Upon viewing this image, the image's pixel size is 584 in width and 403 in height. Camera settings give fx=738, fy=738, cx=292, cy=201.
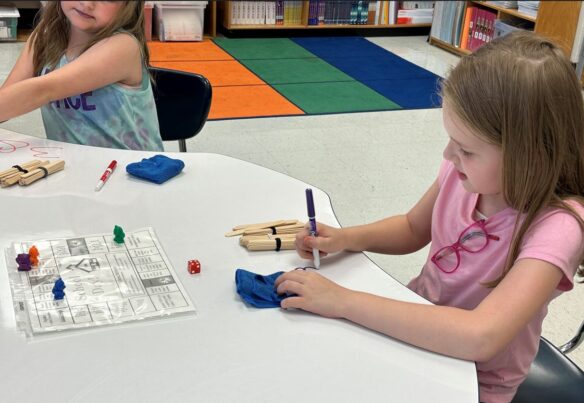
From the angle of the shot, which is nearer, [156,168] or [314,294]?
[314,294]

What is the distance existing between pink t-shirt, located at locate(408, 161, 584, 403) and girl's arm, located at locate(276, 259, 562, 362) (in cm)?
4

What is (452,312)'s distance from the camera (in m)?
0.88

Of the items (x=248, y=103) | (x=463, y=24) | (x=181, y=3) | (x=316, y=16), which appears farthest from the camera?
(x=316, y=16)

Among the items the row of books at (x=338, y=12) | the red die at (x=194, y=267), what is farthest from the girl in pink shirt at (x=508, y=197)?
the row of books at (x=338, y=12)

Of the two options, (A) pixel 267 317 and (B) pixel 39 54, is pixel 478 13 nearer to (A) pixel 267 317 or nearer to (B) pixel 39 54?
(B) pixel 39 54

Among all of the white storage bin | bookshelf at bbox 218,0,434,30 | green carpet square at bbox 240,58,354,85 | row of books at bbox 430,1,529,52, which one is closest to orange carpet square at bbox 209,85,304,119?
green carpet square at bbox 240,58,354,85

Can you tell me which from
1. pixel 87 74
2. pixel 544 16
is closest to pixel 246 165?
pixel 87 74

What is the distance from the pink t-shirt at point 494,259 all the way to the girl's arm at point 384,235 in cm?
5

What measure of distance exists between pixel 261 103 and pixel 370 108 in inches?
21.3

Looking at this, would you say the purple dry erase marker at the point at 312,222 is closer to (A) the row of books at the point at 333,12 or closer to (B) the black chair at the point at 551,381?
(B) the black chair at the point at 551,381

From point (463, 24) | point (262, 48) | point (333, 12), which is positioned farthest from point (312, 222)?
point (333, 12)

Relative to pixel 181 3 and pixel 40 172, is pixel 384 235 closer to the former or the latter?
pixel 40 172

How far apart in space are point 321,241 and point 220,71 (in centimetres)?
310

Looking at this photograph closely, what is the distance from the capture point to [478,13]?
4754 millimetres
